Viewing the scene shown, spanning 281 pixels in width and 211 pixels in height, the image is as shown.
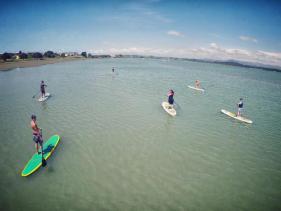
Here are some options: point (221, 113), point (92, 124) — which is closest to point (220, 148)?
point (221, 113)

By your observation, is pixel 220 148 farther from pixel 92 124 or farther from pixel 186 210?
pixel 92 124

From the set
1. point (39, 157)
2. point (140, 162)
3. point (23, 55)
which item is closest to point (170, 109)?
point (140, 162)

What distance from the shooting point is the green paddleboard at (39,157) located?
1037 centimetres

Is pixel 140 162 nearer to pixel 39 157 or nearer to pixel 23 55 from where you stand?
pixel 39 157

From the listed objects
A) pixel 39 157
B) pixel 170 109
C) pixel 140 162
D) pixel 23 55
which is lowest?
pixel 140 162

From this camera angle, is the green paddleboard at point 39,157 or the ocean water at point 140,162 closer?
the ocean water at point 140,162

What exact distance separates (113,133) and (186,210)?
8832mm

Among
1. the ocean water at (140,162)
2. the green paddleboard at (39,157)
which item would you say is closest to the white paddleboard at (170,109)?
the ocean water at (140,162)

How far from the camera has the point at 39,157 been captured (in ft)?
37.9

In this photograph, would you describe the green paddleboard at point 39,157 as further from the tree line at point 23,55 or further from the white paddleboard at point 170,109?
the tree line at point 23,55

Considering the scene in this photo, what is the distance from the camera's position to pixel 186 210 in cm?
888

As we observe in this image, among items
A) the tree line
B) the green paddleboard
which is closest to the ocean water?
the green paddleboard

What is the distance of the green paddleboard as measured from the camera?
10367 millimetres

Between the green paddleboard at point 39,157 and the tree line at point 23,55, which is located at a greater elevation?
the tree line at point 23,55
